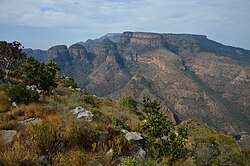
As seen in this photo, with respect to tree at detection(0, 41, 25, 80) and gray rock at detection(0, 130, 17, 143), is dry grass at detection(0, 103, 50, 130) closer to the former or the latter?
gray rock at detection(0, 130, 17, 143)

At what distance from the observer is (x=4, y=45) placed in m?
21.8

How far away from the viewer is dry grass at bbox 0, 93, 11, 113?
900cm

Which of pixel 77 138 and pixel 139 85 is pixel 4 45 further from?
pixel 139 85

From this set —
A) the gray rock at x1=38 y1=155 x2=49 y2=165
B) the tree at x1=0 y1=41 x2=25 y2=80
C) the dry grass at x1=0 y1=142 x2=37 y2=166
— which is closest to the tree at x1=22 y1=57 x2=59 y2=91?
the tree at x1=0 y1=41 x2=25 y2=80

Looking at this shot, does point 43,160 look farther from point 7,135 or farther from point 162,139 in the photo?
point 162,139

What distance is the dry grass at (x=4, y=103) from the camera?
29.5 ft

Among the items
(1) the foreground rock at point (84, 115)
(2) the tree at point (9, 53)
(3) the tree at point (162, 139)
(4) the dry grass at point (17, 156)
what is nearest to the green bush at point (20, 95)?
(1) the foreground rock at point (84, 115)

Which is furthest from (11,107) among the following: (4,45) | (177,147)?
(4,45)

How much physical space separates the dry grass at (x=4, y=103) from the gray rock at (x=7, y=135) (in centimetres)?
266

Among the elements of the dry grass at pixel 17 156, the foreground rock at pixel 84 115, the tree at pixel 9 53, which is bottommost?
the foreground rock at pixel 84 115

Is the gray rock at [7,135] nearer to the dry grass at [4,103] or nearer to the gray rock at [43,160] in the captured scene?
the gray rock at [43,160]

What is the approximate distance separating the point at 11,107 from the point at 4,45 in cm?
1463

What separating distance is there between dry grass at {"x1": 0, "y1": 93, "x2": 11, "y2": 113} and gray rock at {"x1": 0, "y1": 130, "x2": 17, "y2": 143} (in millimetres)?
2663

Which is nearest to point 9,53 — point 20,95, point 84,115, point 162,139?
point 20,95
